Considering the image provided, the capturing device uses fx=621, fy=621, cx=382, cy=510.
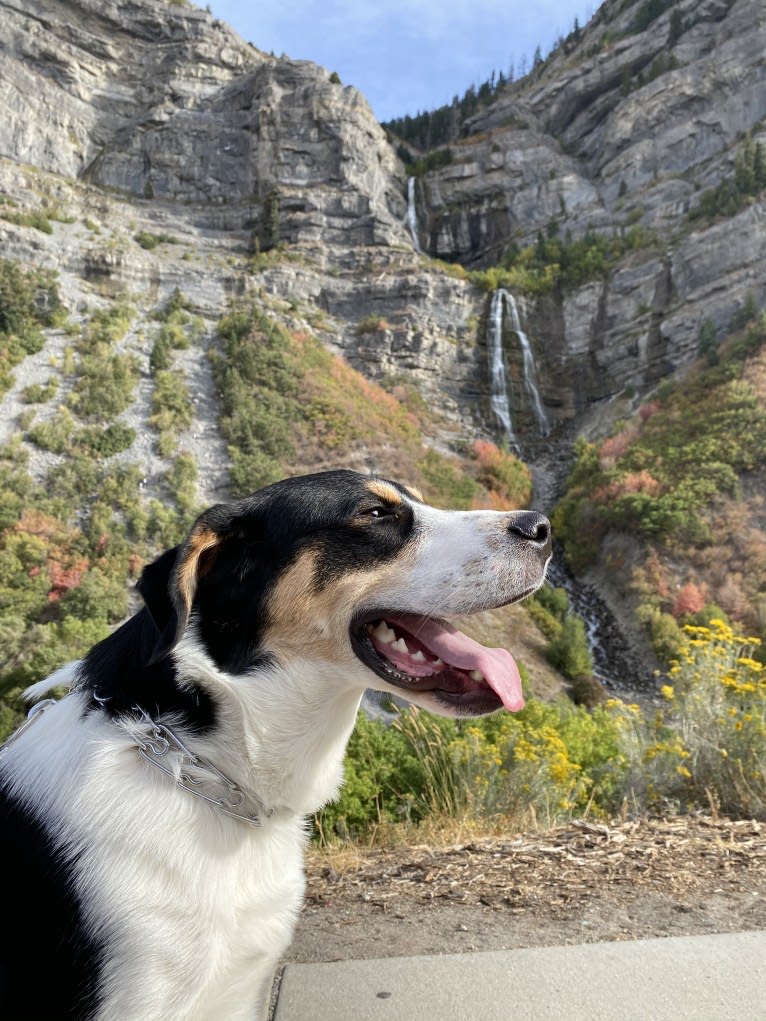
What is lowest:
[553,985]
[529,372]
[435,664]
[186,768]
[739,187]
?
[553,985]

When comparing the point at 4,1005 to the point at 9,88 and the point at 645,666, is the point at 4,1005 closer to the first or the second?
the point at 645,666

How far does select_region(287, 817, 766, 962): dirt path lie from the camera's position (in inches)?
104

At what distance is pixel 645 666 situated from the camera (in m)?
18.4

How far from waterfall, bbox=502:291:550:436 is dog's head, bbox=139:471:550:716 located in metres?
33.9

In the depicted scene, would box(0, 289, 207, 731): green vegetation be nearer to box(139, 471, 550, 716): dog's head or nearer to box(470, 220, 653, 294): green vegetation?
box(139, 471, 550, 716): dog's head

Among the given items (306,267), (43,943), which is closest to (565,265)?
(306,267)

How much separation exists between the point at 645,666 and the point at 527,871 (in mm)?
16945

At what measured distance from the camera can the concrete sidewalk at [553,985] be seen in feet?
6.41

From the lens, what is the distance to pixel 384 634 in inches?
75.2

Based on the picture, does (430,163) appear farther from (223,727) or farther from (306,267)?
(223,727)

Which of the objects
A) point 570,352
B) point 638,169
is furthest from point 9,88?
point 638,169

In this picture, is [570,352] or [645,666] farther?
[570,352]

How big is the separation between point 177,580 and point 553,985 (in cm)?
186

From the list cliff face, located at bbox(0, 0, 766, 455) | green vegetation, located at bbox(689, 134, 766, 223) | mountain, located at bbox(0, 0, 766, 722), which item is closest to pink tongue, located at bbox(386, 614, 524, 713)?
mountain, located at bbox(0, 0, 766, 722)
